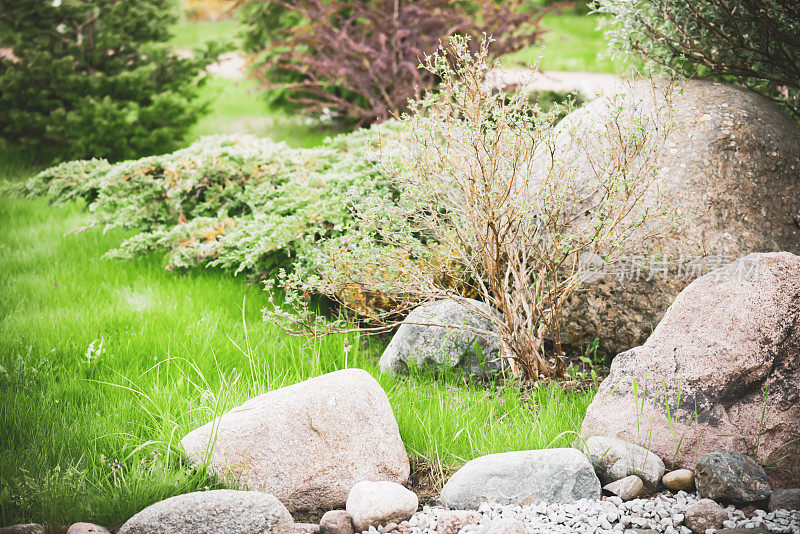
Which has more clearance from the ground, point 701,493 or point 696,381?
point 696,381

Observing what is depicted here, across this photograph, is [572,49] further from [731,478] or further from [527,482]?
[527,482]

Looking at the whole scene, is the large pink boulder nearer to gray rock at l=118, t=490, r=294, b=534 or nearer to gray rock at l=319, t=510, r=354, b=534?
gray rock at l=319, t=510, r=354, b=534

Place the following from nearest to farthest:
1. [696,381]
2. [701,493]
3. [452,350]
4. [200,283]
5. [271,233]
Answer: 1. [701,493]
2. [696,381]
3. [452,350]
4. [271,233]
5. [200,283]

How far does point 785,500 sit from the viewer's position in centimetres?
261

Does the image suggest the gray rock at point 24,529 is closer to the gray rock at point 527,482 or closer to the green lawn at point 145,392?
the green lawn at point 145,392

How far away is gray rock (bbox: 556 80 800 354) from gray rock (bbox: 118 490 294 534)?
2.29 m

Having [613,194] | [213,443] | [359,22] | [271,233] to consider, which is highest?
[359,22]

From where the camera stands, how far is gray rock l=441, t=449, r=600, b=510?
9.02ft

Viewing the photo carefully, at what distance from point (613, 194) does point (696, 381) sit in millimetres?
1010

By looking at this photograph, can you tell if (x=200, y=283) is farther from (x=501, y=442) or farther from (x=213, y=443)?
(x=501, y=442)

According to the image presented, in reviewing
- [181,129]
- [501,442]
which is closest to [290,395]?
Answer: [501,442]

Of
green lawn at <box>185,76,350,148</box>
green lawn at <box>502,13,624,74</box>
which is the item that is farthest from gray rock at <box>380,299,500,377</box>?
green lawn at <box>502,13,624,74</box>

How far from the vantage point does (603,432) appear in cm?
308

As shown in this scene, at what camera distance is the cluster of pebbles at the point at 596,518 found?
8.35 ft
